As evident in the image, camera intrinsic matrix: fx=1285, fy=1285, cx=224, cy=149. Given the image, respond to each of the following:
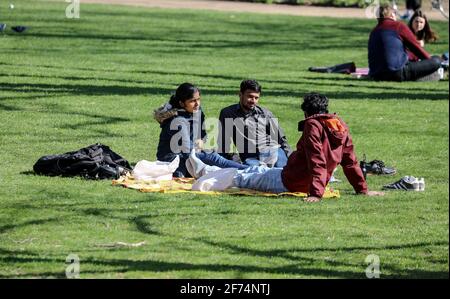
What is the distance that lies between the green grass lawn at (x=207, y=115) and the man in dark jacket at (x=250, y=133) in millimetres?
1163

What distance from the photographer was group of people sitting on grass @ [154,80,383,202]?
12039 millimetres

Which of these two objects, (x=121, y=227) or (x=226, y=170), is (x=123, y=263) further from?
(x=226, y=170)

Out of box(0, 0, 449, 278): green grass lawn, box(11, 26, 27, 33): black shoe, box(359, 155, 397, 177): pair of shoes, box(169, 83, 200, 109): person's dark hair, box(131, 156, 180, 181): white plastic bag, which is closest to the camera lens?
box(0, 0, 449, 278): green grass lawn

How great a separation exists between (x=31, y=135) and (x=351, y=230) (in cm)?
609

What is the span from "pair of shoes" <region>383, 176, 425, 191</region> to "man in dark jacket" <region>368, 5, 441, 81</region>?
8.60 metres

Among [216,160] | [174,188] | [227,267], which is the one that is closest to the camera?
[227,267]

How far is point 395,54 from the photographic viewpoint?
2153 cm

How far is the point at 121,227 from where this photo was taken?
35.0 ft

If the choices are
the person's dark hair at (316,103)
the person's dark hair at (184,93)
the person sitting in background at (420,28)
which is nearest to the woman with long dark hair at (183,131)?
the person's dark hair at (184,93)

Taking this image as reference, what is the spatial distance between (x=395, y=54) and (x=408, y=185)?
29.1ft

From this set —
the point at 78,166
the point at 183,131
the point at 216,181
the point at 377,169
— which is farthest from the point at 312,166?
the point at 78,166

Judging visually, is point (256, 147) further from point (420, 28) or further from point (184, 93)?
point (420, 28)

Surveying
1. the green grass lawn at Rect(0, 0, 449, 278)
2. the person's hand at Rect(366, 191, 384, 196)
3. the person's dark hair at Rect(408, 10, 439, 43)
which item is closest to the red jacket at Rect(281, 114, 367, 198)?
the person's hand at Rect(366, 191, 384, 196)

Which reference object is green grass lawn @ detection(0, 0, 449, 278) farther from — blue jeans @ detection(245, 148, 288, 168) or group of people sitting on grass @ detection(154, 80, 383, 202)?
A: blue jeans @ detection(245, 148, 288, 168)
